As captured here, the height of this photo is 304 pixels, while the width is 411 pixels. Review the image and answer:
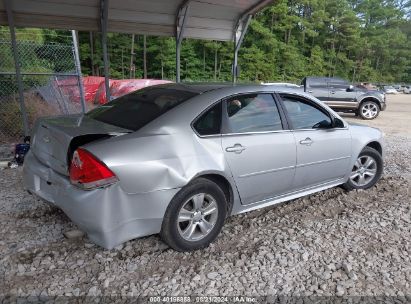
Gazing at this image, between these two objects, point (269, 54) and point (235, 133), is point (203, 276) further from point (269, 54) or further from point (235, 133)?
point (269, 54)

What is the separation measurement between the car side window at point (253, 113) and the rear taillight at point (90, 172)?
1.29 meters

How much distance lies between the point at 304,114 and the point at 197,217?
1.82 m

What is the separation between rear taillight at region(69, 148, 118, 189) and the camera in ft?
8.74

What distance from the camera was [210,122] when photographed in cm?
330

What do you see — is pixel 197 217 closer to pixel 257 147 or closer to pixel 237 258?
pixel 237 258

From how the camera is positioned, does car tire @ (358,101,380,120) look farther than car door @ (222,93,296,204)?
Yes

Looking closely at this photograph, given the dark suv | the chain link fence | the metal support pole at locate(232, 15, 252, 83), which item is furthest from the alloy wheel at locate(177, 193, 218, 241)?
the dark suv

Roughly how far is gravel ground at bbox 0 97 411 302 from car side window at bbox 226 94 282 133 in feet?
3.51

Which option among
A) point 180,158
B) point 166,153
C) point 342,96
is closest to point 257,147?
point 180,158

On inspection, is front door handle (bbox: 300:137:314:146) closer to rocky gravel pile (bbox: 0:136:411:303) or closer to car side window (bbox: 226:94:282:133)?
car side window (bbox: 226:94:282:133)

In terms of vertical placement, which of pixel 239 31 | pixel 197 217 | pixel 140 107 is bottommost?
pixel 197 217

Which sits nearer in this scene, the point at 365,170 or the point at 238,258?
the point at 238,258

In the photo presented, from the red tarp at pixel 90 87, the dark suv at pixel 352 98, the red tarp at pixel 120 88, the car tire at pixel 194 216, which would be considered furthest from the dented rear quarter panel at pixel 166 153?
the red tarp at pixel 90 87

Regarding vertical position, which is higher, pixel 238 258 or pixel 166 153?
pixel 166 153
